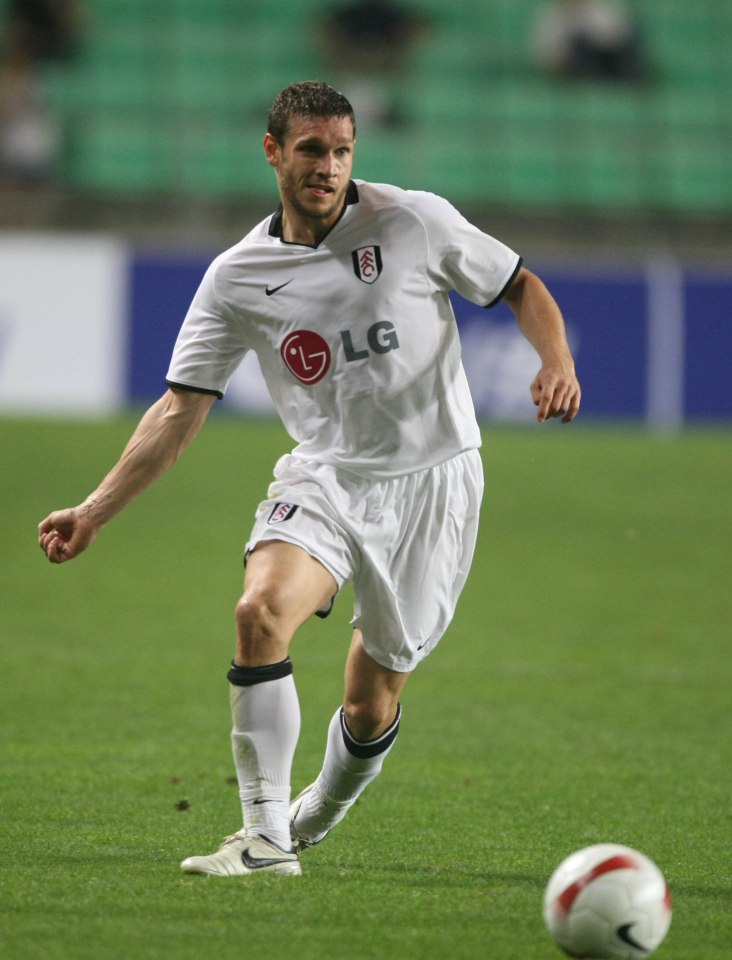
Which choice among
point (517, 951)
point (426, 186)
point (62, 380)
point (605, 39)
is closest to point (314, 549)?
point (517, 951)

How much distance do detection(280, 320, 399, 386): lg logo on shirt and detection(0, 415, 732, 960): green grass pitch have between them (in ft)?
4.55

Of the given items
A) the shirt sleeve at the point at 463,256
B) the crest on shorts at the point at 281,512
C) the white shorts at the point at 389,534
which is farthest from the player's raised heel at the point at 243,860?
the shirt sleeve at the point at 463,256

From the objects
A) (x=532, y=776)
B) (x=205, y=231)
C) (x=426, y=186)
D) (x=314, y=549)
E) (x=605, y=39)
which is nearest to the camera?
(x=314, y=549)

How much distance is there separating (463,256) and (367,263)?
279 millimetres

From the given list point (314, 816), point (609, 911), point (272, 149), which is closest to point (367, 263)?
point (272, 149)

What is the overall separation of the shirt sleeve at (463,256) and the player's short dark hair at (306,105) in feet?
1.27

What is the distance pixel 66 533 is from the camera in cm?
462

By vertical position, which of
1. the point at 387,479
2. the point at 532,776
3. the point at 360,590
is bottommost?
the point at 532,776

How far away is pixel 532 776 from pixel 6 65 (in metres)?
15.9

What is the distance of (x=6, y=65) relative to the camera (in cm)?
1988

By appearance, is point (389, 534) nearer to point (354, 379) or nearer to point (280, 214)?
point (354, 379)

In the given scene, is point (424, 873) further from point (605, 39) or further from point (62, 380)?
point (605, 39)

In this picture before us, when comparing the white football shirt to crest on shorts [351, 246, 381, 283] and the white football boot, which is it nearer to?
crest on shorts [351, 246, 381, 283]

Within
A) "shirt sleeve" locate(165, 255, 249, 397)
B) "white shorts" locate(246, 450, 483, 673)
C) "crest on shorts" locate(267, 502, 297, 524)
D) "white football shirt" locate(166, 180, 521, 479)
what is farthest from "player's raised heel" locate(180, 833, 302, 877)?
"shirt sleeve" locate(165, 255, 249, 397)
